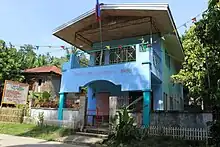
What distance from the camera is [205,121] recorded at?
1048 centimetres

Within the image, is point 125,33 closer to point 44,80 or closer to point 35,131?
point 35,131

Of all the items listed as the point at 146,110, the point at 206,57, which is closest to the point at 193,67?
the point at 206,57

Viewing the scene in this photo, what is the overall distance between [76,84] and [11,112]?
612 centimetres

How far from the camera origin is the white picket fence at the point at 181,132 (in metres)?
10.1

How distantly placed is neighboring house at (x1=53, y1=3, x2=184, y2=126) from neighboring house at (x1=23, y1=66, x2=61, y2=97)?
940 cm

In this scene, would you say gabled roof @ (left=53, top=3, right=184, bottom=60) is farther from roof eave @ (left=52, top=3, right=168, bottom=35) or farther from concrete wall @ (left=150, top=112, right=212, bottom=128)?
concrete wall @ (left=150, top=112, right=212, bottom=128)

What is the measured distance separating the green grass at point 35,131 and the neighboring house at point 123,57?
1503 millimetres

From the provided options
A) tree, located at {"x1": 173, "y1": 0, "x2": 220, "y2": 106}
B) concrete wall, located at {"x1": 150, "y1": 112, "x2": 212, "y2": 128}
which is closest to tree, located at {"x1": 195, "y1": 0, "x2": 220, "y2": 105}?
tree, located at {"x1": 173, "y1": 0, "x2": 220, "y2": 106}

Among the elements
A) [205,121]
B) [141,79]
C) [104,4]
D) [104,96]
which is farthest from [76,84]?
[205,121]

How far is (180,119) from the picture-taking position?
1111 cm

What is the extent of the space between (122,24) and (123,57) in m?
2.29

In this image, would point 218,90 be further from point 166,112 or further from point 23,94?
point 23,94

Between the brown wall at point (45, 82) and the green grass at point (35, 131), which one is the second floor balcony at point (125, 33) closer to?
the green grass at point (35, 131)

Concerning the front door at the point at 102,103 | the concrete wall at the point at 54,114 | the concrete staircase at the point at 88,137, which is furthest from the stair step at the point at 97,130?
the front door at the point at 102,103
